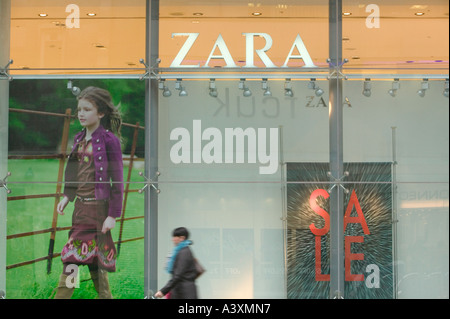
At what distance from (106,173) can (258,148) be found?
214cm

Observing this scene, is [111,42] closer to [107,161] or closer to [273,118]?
[107,161]

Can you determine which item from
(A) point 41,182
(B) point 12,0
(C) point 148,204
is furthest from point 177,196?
(B) point 12,0

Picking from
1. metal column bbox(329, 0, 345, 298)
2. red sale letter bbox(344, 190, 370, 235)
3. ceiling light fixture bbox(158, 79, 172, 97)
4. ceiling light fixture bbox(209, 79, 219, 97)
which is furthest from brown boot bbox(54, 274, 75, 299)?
red sale letter bbox(344, 190, 370, 235)

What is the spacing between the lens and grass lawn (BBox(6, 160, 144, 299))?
1101 cm

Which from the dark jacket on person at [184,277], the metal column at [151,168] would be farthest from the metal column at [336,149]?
the metal column at [151,168]

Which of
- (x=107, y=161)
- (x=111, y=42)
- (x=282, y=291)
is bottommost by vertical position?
(x=282, y=291)

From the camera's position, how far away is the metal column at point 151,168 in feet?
36.1

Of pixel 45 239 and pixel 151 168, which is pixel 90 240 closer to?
pixel 45 239

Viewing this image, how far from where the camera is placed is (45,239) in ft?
36.2

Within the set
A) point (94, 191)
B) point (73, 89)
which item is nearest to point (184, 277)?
point (94, 191)

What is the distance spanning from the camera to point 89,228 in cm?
1103

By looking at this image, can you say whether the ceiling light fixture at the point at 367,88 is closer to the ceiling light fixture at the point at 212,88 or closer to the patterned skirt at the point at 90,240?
the ceiling light fixture at the point at 212,88

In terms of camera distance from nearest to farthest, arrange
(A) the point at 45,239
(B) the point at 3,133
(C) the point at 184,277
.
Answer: (C) the point at 184,277
(A) the point at 45,239
(B) the point at 3,133

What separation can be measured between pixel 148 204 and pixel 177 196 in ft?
1.36
